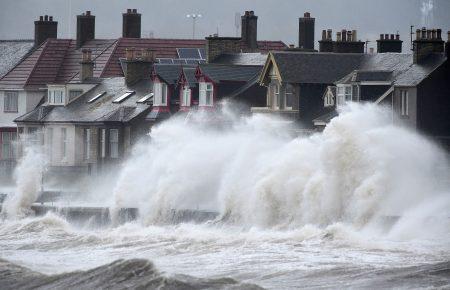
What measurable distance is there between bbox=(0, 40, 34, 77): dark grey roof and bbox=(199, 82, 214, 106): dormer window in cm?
2104

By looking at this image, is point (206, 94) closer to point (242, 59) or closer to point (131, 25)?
point (242, 59)

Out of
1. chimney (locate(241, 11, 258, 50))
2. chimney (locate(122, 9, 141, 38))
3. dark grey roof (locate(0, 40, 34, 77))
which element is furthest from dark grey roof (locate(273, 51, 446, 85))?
chimney (locate(122, 9, 141, 38))

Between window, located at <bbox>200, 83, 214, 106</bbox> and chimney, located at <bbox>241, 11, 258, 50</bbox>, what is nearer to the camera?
Result: window, located at <bbox>200, 83, 214, 106</bbox>

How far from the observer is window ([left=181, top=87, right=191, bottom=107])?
201ft

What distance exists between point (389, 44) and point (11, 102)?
74.3ft

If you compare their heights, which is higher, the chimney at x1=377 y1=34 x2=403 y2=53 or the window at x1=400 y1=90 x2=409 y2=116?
the chimney at x1=377 y1=34 x2=403 y2=53

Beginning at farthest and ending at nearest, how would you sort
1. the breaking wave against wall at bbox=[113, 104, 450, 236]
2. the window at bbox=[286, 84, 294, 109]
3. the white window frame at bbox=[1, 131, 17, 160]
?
the white window frame at bbox=[1, 131, 17, 160]
the window at bbox=[286, 84, 294, 109]
the breaking wave against wall at bbox=[113, 104, 450, 236]

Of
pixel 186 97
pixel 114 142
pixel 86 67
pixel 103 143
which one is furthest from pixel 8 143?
pixel 186 97

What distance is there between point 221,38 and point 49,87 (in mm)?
9677

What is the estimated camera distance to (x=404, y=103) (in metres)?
51.6

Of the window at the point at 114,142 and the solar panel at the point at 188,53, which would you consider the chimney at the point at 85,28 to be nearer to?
the solar panel at the point at 188,53

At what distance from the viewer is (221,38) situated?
66.3 meters

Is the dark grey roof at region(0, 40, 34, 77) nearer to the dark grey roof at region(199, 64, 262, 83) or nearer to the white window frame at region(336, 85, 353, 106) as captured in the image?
the dark grey roof at region(199, 64, 262, 83)

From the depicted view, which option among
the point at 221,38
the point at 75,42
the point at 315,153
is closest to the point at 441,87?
the point at 315,153
